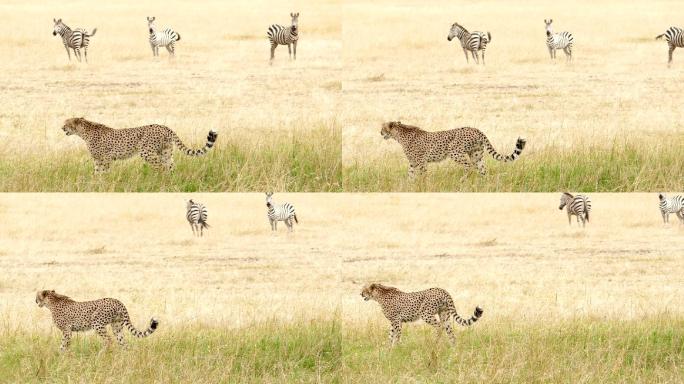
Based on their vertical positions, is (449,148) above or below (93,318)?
above

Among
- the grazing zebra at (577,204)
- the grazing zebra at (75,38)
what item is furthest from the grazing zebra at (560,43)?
the grazing zebra at (75,38)

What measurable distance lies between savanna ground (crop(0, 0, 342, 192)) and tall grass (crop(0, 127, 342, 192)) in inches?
0.6

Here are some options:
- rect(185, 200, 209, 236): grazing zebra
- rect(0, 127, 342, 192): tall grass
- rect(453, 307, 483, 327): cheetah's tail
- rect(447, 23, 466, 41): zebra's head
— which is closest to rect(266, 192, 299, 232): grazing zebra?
rect(185, 200, 209, 236): grazing zebra

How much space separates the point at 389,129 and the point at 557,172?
238 centimetres

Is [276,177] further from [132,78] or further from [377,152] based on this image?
[132,78]

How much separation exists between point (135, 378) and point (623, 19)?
2663 cm

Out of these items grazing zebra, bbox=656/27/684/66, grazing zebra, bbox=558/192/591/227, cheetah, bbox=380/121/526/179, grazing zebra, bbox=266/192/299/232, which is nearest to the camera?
cheetah, bbox=380/121/526/179

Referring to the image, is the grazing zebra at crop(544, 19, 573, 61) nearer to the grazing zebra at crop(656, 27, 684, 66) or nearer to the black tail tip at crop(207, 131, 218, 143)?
the grazing zebra at crop(656, 27, 684, 66)

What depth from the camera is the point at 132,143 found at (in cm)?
1389

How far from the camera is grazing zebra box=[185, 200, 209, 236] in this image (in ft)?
68.4

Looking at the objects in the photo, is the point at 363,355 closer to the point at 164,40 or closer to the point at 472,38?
the point at 472,38

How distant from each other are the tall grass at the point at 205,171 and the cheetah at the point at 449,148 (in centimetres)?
111

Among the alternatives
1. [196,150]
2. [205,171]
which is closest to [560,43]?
[205,171]

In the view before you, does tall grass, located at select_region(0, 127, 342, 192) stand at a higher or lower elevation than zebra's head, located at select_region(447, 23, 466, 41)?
lower
